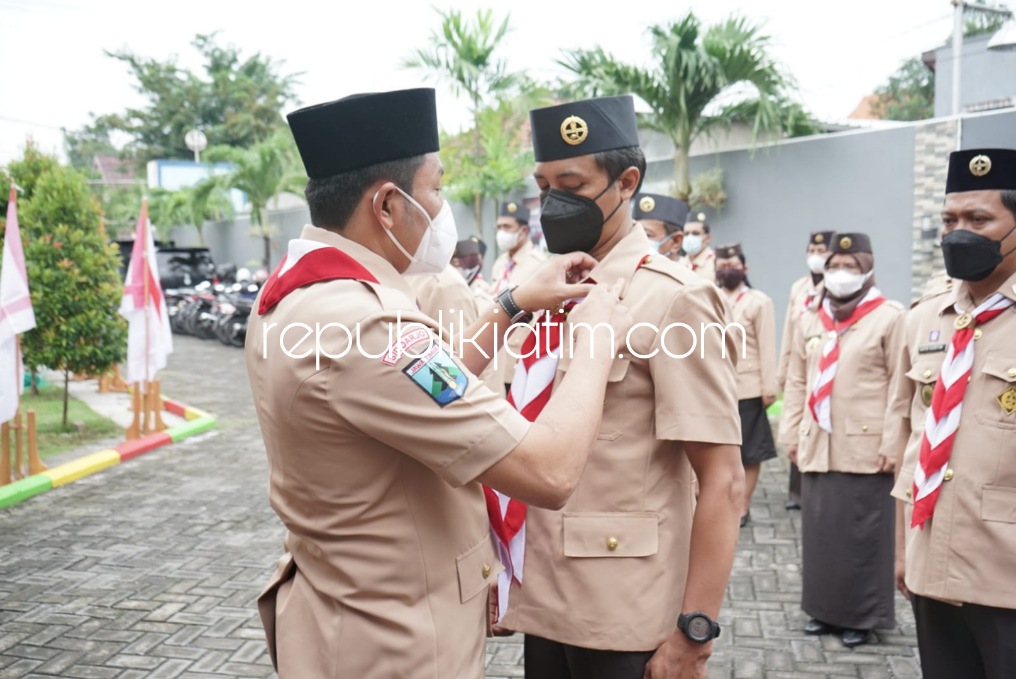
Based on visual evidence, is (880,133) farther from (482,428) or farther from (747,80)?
(482,428)

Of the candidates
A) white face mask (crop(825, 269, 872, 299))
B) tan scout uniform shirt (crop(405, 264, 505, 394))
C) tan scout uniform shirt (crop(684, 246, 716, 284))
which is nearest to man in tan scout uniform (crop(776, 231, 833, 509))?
white face mask (crop(825, 269, 872, 299))

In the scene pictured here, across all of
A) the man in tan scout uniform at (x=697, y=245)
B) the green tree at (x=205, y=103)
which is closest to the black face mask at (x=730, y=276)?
the man in tan scout uniform at (x=697, y=245)

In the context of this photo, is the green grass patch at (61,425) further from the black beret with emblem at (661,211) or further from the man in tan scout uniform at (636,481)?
the man in tan scout uniform at (636,481)

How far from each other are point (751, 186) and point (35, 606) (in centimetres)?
1001

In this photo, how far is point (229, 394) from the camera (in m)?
12.0

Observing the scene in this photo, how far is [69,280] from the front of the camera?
8.48m

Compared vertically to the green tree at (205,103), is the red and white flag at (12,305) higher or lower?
lower

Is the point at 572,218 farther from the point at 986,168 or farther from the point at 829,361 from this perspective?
the point at 829,361

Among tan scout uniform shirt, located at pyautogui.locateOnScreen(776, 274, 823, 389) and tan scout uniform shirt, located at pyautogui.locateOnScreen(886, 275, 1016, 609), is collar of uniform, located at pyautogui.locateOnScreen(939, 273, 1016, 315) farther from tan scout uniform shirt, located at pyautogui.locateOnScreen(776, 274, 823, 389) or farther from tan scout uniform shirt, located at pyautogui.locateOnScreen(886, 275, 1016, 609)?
tan scout uniform shirt, located at pyautogui.locateOnScreen(776, 274, 823, 389)

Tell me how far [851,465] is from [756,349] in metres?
1.97

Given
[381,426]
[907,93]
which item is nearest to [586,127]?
[381,426]

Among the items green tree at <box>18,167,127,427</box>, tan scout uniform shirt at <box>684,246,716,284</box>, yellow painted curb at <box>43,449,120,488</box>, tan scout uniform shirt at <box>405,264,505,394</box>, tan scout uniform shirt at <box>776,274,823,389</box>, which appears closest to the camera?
tan scout uniform shirt at <box>405,264,505,394</box>

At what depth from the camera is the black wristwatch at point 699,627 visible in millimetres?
1962

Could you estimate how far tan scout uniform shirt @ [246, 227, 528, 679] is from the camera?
154 cm
